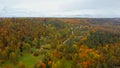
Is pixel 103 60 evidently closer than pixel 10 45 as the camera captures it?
Yes

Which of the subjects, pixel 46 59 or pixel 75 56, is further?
pixel 75 56

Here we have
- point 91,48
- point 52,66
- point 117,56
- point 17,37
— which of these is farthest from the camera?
point 17,37

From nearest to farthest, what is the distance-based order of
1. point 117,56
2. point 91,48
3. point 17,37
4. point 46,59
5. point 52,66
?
point 52,66
point 46,59
point 117,56
point 91,48
point 17,37

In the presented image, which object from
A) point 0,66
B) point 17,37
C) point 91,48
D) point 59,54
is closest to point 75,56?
point 59,54

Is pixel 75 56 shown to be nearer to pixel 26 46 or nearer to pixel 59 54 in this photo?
pixel 59 54

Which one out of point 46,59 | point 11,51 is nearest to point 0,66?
point 11,51

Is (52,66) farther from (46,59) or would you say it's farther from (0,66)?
(0,66)

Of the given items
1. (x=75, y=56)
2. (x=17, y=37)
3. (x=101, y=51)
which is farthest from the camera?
(x=17, y=37)

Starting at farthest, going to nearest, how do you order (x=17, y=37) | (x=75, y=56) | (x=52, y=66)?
(x=17, y=37)
(x=75, y=56)
(x=52, y=66)
